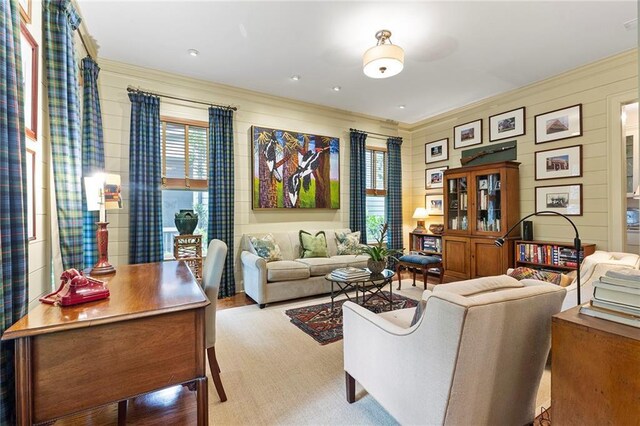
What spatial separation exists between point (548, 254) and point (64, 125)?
519 cm

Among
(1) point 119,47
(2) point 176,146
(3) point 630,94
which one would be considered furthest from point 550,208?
(1) point 119,47

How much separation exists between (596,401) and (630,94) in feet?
13.2

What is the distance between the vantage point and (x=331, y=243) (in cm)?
484

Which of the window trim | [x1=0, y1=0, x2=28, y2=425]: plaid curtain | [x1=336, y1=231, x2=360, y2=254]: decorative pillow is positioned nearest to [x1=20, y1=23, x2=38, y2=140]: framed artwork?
[x1=0, y1=0, x2=28, y2=425]: plaid curtain

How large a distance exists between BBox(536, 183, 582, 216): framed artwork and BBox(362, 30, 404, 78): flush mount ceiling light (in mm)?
2811

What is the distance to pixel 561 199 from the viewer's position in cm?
389

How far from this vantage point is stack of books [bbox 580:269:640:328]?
1029mm

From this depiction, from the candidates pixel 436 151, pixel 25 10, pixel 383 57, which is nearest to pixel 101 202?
pixel 25 10

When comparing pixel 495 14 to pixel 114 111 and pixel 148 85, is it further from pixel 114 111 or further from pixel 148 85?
pixel 114 111

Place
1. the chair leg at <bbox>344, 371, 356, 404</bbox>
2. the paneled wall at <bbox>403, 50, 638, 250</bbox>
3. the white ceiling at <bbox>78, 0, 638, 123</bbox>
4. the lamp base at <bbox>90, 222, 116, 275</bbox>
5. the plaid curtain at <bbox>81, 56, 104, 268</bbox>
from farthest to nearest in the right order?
the paneled wall at <bbox>403, 50, 638, 250</bbox>
the plaid curtain at <bbox>81, 56, 104, 268</bbox>
the white ceiling at <bbox>78, 0, 638, 123</bbox>
the lamp base at <bbox>90, 222, 116, 275</bbox>
the chair leg at <bbox>344, 371, 356, 404</bbox>

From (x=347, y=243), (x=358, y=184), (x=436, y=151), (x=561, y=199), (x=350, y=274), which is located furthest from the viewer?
(x=436, y=151)

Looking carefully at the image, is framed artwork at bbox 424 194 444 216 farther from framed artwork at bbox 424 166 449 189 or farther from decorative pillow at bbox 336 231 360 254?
decorative pillow at bbox 336 231 360 254

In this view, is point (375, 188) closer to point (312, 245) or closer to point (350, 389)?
point (312, 245)

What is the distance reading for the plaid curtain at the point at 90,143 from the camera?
9.61ft
